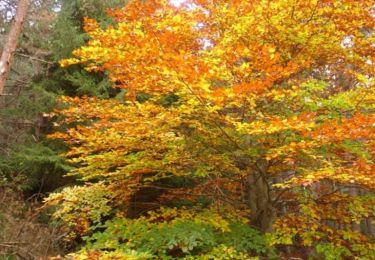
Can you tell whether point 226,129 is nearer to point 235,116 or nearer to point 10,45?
point 235,116

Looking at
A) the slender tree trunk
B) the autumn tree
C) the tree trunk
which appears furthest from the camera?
the slender tree trunk

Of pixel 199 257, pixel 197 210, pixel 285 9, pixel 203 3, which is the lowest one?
pixel 199 257

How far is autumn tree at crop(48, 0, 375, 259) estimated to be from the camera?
5.14m

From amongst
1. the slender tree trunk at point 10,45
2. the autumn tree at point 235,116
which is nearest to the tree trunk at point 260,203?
the autumn tree at point 235,116

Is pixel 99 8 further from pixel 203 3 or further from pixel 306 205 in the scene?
pixel 306 205

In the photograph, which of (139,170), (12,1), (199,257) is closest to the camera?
(199,257)

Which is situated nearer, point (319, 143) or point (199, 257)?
point (319, 143)

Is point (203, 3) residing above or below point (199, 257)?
above

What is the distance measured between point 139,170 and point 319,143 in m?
3.13

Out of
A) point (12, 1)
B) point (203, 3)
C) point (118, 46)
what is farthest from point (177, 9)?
point (12, 1)

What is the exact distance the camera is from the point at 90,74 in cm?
1104

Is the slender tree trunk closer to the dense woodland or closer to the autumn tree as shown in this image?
the dense woodland

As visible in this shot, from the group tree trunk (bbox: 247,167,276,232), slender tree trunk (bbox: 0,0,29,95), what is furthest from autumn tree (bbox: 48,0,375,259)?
slender tree trunk (bbox: 0,0,29,95)

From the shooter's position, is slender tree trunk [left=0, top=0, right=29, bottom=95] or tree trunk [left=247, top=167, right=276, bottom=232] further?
slender tree trunk [left=0, top=0, right=29, bottom=95]
